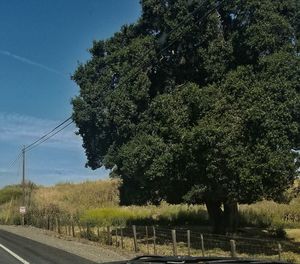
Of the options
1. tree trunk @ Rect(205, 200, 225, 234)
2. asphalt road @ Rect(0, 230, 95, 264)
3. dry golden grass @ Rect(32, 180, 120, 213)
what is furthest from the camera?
dry golden grass @ Rect(32, 180, 120, 213)

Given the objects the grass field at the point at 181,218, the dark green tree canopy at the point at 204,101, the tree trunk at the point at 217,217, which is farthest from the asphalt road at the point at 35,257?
the tree trunk at the point at 217,217

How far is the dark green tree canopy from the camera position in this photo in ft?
79.4

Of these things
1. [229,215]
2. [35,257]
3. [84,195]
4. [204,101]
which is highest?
[84,195]

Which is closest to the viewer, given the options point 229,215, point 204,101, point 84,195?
point 204,101

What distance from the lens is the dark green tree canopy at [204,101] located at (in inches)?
952

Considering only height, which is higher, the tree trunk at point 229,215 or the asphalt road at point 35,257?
the tree trunk at point 229,215

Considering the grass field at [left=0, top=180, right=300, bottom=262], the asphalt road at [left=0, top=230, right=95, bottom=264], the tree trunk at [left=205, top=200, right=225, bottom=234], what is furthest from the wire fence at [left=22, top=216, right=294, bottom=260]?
the asphalt road at [left=0, top=230, right=95, bottom=264]

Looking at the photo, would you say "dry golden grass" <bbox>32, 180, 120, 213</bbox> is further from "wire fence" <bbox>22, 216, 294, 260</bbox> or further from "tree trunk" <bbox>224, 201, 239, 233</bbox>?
"tree trunk" <bbox>224, 201, 239, 233</bbox>

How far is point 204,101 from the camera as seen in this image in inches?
1021

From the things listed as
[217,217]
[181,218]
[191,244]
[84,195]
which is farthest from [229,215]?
[84,195]

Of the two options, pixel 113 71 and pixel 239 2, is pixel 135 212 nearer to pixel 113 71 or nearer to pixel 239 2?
pixel 113 71

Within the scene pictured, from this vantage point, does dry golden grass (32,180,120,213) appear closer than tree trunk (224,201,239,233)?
No

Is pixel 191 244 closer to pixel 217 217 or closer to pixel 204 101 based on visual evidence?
pixel 217 217

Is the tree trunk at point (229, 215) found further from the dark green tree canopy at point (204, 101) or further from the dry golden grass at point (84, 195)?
the dry golden grass at point (84, 195)
